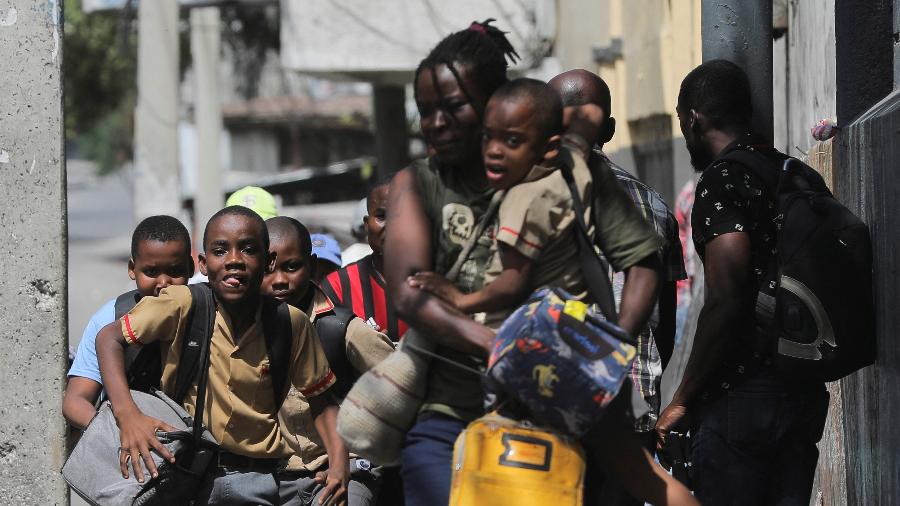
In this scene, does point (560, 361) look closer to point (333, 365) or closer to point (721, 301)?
point (721, 301)

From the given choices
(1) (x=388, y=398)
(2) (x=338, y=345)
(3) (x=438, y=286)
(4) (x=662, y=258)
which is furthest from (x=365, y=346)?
(3) (x=438, y=286)

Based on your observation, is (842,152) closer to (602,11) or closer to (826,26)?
(826,26)

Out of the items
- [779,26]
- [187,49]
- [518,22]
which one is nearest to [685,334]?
[779,26]

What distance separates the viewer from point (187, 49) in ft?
123

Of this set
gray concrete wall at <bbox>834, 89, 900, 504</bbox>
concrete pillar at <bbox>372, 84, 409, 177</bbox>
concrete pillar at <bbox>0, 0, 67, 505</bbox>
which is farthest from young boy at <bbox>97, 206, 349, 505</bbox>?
concrete pillar at <bbox>372, 84, 409, 177</bbox>

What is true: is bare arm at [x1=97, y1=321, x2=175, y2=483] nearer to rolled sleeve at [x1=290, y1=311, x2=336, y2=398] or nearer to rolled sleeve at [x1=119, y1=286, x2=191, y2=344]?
rolled sleeve at [x1=119, y1=286, x2=191, y2=344]

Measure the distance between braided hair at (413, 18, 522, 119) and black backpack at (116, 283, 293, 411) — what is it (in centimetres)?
A: 124

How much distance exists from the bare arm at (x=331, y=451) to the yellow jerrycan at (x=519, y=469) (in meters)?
1.25

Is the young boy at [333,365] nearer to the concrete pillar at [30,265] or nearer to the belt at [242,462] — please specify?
the belt at [242,462]

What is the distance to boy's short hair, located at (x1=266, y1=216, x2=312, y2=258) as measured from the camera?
16.4 feet

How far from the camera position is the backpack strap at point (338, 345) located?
4582 mm

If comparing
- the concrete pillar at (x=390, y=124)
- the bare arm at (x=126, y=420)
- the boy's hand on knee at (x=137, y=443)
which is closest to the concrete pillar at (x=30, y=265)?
the bare arm at (x=126, y=420)

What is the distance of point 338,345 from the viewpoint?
15.0 ft

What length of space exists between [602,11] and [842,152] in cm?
834
